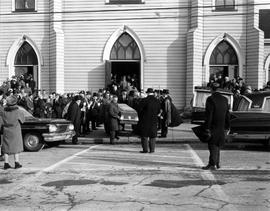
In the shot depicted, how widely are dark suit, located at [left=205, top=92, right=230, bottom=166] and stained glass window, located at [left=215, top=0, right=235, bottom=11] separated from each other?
15.7m

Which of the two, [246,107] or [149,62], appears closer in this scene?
[246,107]

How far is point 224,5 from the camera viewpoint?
82.8 feet

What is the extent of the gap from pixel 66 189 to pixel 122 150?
20.1 ft

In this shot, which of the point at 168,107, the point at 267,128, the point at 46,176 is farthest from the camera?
the point at 168,107

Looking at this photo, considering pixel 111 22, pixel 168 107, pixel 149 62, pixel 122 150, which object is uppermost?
pixel 111 22

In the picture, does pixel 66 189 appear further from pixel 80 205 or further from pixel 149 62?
pixel 149 62

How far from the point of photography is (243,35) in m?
25.0

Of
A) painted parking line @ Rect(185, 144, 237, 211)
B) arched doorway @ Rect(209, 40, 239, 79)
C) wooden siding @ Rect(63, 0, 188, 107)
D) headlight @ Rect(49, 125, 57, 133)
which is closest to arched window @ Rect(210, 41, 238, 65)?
arched doorway @ Rect(209, 40, 239, 79)

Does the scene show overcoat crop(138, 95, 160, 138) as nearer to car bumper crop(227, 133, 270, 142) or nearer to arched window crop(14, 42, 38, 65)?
car bumper crop(227, 133, 270, 142)

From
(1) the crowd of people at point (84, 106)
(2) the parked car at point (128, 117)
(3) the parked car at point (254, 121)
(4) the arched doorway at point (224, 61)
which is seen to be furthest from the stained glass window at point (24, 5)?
(3) the parked car at point (254, 121)

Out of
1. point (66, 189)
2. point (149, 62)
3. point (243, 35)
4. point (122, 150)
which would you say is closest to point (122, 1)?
point (149, 62)

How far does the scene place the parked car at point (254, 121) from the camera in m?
13.6

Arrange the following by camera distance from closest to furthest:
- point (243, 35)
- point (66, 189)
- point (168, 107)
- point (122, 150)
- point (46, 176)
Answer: point (66, 189)
point (46, 176)
point (122, 150)
point (168, 107)
point (243, 35)

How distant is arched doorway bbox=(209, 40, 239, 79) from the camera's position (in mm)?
25422
